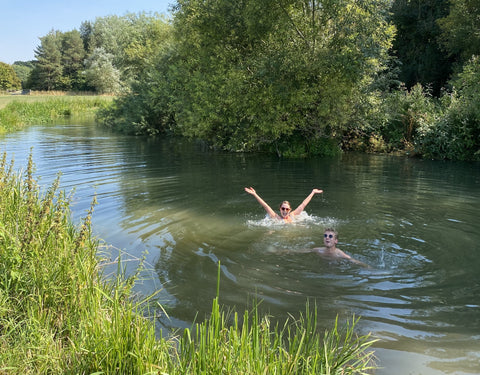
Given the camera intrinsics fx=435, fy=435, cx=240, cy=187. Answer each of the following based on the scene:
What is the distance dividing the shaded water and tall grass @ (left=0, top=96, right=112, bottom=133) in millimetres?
19388

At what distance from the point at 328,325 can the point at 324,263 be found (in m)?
2.23

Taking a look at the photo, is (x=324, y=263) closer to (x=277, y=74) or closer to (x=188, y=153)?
(x=277, y=74)

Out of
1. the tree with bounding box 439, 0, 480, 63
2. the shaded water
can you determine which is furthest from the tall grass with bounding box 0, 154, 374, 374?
the tree with bounding box 439, 0, 480, 63

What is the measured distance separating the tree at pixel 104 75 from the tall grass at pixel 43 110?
9.75 meters

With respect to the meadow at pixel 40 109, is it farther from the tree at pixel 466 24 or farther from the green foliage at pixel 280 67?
the tree at pixel 466 24

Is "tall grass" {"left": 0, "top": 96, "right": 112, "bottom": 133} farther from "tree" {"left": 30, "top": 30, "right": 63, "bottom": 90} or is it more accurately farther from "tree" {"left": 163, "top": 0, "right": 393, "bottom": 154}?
"tree" {"left": 30, "top": 30, "right": 63, "bottom": 90}

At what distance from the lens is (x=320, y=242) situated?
8.91 m

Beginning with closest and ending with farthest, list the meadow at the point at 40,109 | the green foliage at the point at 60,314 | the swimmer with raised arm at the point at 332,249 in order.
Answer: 1. the green foliage at the point at 60,314
2. the swimmer with raised arm at the point at 332,249
3. the meadow at the point at 40,109

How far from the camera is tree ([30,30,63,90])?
84.6 meters

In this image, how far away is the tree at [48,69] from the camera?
277ft

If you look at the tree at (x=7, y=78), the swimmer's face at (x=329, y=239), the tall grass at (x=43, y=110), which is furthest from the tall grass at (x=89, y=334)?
the tree at (x=7, y=78)

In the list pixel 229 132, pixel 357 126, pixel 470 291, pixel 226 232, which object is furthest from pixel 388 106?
pixel 470 291

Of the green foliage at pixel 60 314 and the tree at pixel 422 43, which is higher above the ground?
the tree at pixel 422 43

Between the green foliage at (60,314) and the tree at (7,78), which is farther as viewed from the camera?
the tree at (7,78)
